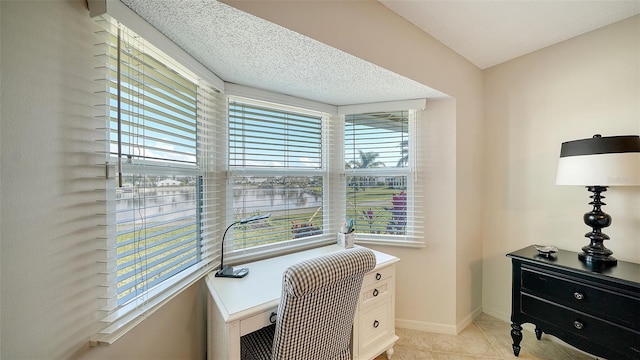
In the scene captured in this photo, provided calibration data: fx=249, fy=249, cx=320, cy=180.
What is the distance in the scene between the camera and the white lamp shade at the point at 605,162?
4.76ft

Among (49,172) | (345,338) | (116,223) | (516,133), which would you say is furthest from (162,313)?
(516,133)

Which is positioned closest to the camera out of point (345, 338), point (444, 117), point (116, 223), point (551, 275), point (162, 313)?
point (116, 223)

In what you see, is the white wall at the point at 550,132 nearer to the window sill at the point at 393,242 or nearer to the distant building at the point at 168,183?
the window sill at the point at 393,242

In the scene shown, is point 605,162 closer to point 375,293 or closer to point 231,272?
point 375,293

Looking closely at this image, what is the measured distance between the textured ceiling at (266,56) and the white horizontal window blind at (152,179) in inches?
6.2

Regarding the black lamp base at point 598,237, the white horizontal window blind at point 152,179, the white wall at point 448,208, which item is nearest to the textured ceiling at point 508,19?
the white wall at point 448,208

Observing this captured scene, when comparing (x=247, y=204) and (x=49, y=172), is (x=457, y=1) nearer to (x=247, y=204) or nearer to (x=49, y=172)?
(x=247, y=204)

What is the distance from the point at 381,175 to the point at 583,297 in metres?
1.52

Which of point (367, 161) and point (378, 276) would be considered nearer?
point (378, 276)

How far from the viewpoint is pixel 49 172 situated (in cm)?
80

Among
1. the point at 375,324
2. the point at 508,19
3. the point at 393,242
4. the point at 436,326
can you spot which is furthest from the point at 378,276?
the point at 508,19

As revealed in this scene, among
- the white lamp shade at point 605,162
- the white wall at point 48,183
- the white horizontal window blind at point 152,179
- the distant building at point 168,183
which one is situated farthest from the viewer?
the white lamp shade at point 605,162

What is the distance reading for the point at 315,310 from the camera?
1170 mm

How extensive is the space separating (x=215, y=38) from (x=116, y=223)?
0.97 m
